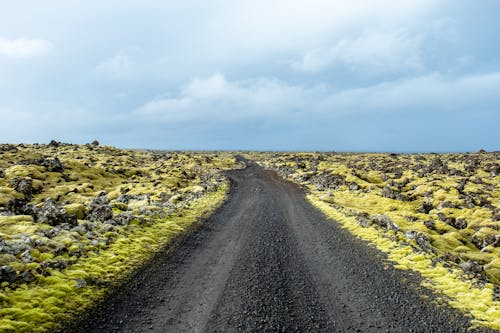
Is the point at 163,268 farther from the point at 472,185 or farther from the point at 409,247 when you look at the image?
the point at 472,185

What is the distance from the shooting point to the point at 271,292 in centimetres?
1364

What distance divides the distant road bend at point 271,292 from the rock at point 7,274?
3776 mm

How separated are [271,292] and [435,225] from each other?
2312 centimetres

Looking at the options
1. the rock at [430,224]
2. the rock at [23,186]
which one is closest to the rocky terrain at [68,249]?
the rock at [23,186]

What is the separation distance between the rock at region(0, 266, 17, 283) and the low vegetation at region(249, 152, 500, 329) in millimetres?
16982

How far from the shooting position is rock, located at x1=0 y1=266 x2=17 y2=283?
1257 cm

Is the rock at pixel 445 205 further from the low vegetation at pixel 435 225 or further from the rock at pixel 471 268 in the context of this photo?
the rock at pixel 471 268

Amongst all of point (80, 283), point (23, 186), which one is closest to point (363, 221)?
point (80, 283)

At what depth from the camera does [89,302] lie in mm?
12281

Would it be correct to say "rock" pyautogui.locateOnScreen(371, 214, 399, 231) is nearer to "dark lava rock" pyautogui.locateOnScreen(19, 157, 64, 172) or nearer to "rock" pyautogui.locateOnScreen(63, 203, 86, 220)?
"rock" pyautogui.locateOnScreen(63, 203, 86, 220)

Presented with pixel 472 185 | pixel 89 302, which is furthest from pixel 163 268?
pixel 472 185

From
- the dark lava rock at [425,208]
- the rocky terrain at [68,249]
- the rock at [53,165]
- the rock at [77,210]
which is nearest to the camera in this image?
the rocky terrain at [68,249]

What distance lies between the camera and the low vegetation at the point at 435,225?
14.4m

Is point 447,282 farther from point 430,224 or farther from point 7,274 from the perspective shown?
point 7,274
